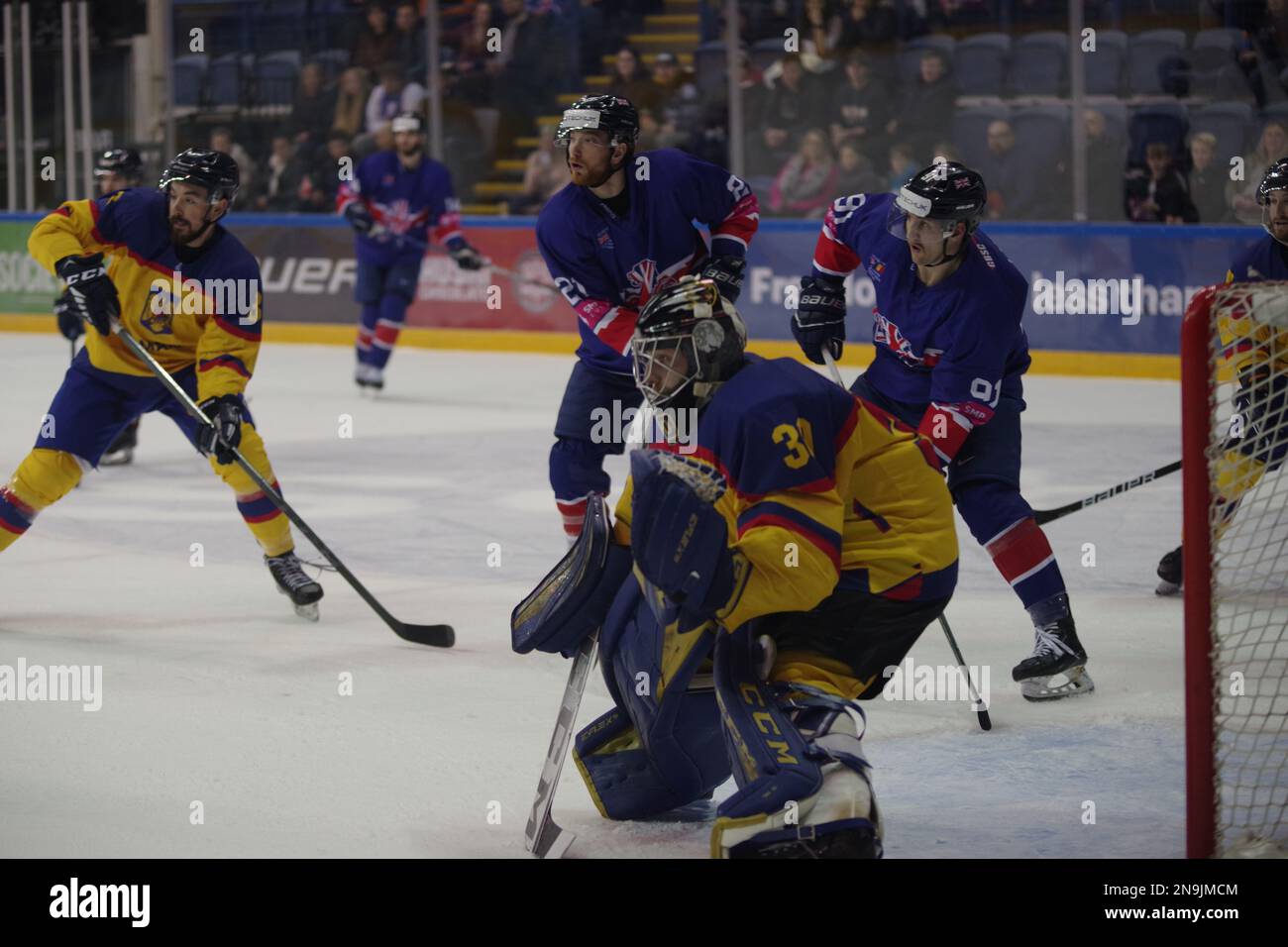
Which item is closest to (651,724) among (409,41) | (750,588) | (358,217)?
(750,588)

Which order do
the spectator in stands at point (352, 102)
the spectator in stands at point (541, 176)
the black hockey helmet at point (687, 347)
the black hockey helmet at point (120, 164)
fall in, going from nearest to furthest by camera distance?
the black hockey helmet at point (687, 347) < the black hockey helmet at point (120, 164) < the spectator in stands at point (541, 176) < the spectator in stands at point (352, 102)

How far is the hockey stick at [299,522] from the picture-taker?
4.39 meters

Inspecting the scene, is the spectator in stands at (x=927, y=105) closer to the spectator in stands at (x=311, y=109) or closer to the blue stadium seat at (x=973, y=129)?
the blue stadium seat at (x=973, y=129)

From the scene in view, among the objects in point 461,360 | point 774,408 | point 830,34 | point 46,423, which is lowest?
point 461,360

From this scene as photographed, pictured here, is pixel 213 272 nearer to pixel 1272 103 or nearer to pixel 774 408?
Result: pixel 774 408

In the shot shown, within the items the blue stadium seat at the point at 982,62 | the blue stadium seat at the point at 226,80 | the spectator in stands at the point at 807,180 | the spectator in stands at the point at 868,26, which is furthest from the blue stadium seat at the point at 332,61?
the blue stadium seat at the point at 982,62

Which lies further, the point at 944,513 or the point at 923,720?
the point at 923,720

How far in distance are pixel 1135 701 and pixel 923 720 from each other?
1.54ft

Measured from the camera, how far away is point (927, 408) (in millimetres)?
3844

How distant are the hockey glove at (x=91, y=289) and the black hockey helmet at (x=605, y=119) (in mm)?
1190
